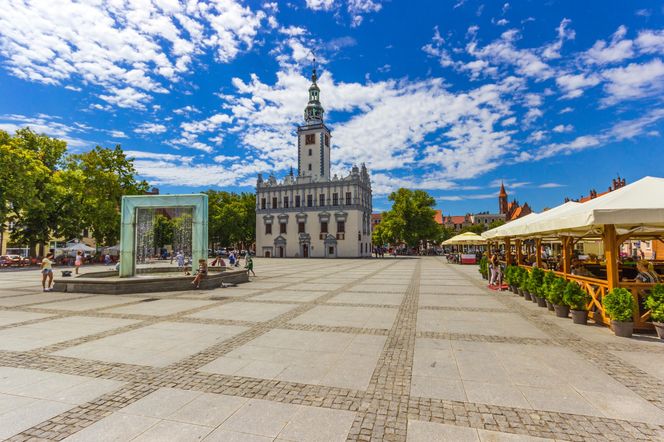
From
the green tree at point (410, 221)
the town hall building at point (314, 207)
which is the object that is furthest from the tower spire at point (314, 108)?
the green tree at point (410, 221)

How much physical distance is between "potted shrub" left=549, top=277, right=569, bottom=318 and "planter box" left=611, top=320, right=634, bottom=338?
1797mm

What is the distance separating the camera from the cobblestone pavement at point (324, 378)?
12.4ft

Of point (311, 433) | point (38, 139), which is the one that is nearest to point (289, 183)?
point (38, 139)

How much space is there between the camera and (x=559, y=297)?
9.29 metres

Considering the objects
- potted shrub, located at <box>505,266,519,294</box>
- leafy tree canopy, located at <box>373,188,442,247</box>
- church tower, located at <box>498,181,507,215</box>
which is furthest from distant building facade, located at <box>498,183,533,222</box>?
potted shrub, located at <box>505,266,519,294</box>

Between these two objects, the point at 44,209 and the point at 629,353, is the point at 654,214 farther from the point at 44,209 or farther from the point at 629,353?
the point at 44,209

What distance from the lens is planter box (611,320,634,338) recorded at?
23.7ft

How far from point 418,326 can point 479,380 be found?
3.45m

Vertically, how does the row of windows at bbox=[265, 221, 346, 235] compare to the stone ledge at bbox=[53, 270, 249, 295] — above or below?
above

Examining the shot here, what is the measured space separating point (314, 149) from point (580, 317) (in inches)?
2350

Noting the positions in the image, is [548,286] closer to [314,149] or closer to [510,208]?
[314,149]

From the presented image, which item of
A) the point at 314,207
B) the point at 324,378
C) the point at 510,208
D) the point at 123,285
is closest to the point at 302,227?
the point at 314,207

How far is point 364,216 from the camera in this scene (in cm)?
6197

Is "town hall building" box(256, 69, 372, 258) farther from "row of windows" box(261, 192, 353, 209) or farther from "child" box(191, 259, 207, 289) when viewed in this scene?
"child" box(191, 259, 207, 289)
